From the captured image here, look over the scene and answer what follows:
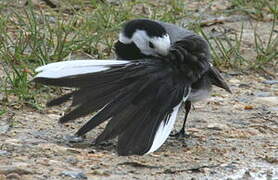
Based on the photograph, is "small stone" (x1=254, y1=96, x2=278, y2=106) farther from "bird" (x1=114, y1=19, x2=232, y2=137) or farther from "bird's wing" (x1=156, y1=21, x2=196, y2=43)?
"bird's wing" (x1=156, y1=21, x2=196, y2=43)

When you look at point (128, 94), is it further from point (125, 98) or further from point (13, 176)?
point (13, 176)

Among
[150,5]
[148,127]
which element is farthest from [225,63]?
[148,127]

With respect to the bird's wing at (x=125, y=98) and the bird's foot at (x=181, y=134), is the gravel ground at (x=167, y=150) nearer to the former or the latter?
the bird's foot at (x=181, y=134)

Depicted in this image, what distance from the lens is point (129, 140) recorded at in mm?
4473

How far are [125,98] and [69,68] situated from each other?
0.36m

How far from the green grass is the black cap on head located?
84 cm

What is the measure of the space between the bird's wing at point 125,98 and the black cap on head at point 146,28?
345mm

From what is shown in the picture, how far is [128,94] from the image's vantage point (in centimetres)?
474

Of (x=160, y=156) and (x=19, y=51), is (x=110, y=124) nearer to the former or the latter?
(x=160, y=156)

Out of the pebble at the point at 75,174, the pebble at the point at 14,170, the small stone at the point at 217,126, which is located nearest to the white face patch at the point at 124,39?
the small stone at the point at 217,126

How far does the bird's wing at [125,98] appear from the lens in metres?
4.51

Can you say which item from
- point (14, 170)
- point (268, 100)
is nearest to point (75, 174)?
point (14, 170)

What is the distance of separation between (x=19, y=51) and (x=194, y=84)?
177 cm

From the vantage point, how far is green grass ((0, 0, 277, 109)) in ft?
20.2
